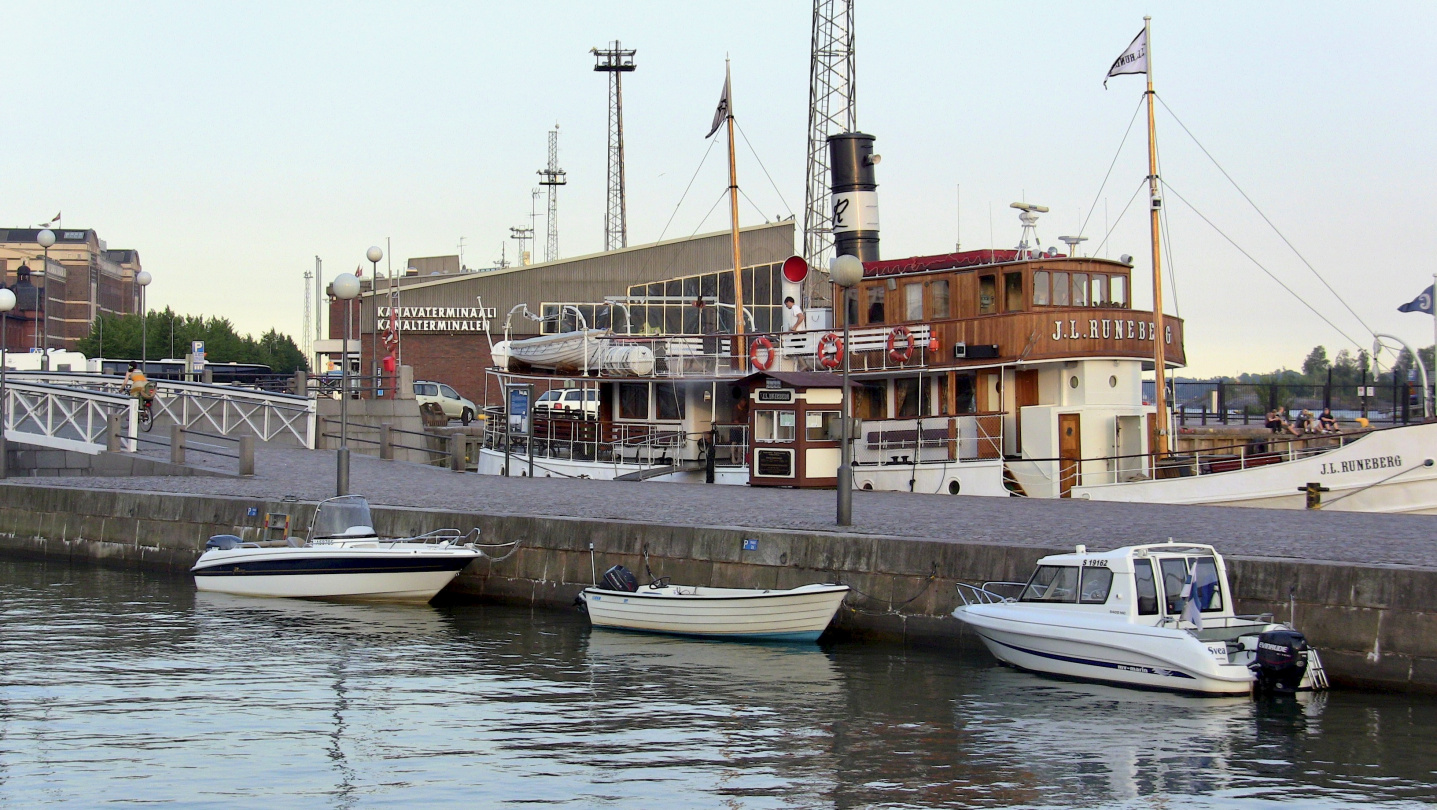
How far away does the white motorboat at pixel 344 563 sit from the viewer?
69.3 feet

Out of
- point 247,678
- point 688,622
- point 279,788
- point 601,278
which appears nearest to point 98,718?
point 247,678

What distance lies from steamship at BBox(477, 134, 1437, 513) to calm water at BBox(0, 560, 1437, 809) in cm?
1021

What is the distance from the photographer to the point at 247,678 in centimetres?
1558

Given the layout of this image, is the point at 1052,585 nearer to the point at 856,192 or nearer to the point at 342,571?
the point at 342,571

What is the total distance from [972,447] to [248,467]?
15630 mm

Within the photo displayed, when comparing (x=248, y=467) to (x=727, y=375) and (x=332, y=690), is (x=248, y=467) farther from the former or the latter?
(x=332, y=690)

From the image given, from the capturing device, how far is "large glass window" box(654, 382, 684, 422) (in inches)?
1355

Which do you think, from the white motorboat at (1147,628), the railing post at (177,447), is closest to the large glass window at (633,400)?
the railing post at (177,447)

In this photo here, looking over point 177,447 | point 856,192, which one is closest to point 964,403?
point 856,192

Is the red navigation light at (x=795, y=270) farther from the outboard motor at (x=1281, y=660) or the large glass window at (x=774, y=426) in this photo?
the outboard motor at (x=1281, y=660)

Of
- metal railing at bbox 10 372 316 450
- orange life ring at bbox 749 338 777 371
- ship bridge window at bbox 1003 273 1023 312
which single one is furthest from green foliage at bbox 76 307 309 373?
ship bridge window at bbox 1003 273 1023 312

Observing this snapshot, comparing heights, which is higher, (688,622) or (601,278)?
(601,278)

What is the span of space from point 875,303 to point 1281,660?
18.5 m

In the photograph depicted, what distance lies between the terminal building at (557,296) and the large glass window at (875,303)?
3022 centimetres
